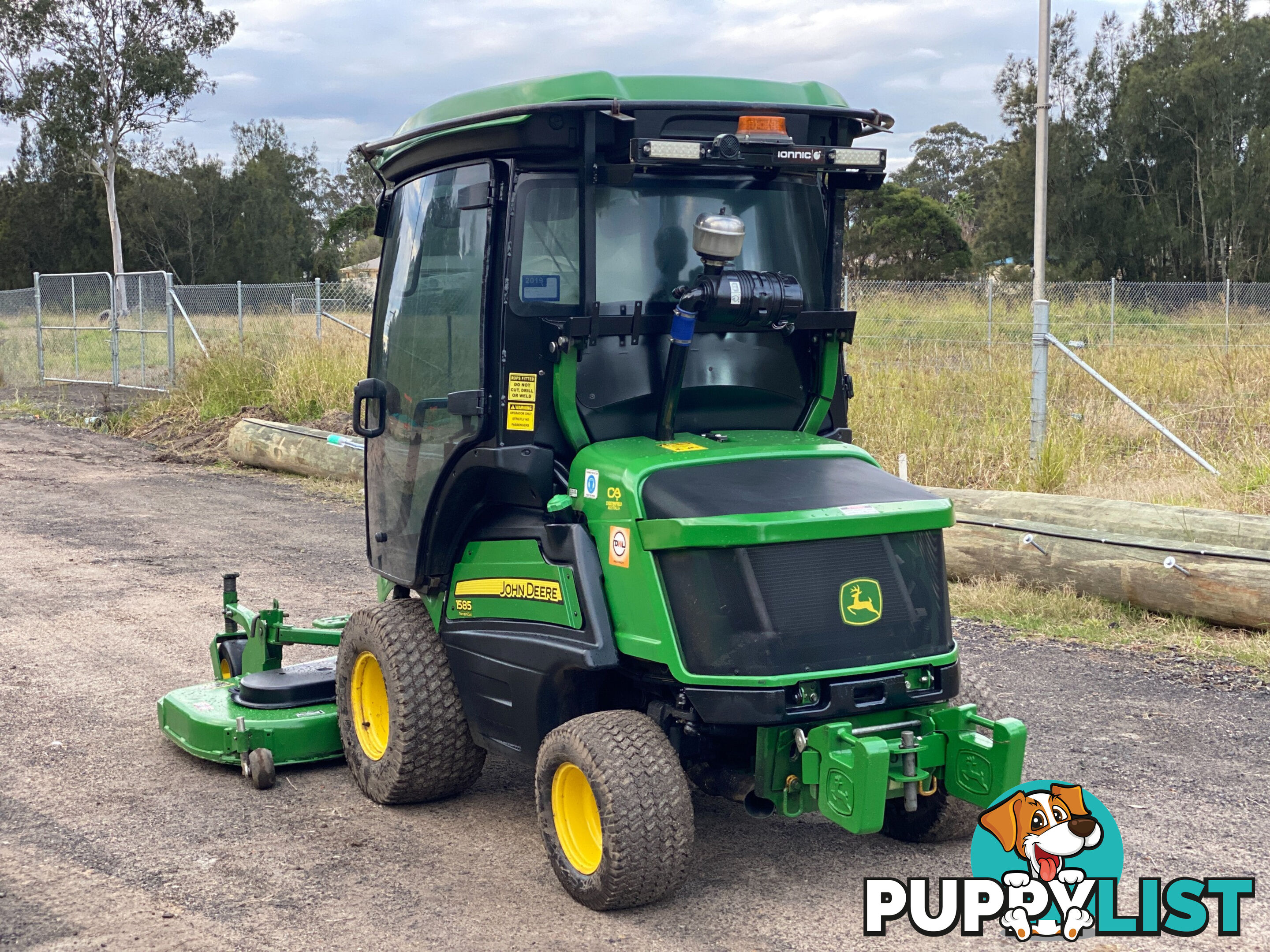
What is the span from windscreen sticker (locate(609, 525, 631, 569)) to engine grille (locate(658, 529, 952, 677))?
13 centimetres

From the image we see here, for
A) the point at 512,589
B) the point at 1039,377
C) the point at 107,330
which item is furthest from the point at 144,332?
the point at 512,589

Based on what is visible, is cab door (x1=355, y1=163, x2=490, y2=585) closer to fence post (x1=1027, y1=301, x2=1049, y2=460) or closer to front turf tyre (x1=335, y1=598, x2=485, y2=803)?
front turf tyre (x1=335, y1=598, x2=485, y2=803)

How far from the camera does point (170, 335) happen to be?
19.3m

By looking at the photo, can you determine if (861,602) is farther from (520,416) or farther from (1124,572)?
(1124,572)

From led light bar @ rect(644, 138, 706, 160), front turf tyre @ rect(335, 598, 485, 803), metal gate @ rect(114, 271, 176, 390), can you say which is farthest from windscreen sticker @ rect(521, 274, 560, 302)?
metal gate @ rect(114, 271, 176, 390)

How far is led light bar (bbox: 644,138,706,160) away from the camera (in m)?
3.86

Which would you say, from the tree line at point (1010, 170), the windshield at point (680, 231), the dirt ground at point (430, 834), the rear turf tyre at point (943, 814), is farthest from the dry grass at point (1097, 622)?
the tree line at point (1010, 170)

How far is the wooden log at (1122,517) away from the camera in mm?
7094

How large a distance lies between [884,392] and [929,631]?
7.95m

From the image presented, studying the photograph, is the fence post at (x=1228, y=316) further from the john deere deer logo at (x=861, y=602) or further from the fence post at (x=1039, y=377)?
the john deere deer logo at (x=861, y=602)

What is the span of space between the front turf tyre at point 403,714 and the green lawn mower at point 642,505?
0.04ft

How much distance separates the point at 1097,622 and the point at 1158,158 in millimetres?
43904

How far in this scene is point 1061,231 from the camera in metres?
46.3

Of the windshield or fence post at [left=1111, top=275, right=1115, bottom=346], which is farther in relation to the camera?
fence post at [left=1111, top=275, right=1115, bottom=346]
